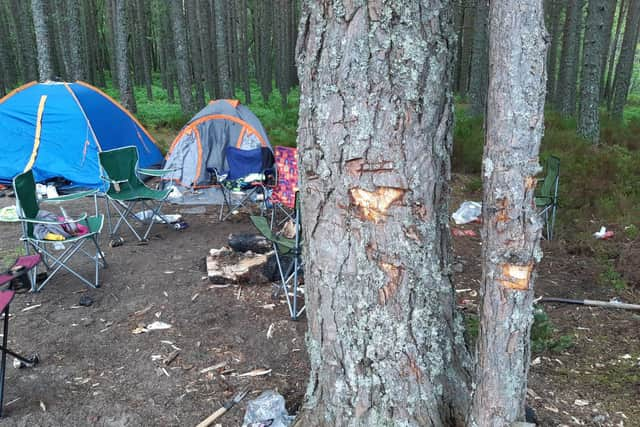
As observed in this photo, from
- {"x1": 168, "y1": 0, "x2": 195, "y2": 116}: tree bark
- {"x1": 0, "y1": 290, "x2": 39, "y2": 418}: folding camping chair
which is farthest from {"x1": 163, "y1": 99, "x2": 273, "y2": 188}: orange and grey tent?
{"x1": 168, "y1": 0, "x2": 195, "y2": 116}: tree bark

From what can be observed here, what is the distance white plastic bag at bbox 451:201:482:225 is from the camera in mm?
6043

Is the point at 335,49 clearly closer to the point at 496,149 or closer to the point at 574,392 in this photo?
the point at 496,149

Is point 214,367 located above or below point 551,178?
below

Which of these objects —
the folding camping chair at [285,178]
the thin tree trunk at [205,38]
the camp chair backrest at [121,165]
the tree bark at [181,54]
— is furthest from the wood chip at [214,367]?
the thin tree trunk at [205,38]

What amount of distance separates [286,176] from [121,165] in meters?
1.96

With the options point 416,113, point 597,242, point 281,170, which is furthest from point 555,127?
point 416,113

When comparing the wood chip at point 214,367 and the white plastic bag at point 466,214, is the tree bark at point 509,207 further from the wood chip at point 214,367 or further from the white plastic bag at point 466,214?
the white plastic bag at point 466,214

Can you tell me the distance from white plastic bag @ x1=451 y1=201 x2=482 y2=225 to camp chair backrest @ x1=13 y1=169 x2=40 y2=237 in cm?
447

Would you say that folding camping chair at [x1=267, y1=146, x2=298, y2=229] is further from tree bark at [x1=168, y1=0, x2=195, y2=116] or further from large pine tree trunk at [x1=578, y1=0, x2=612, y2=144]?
tree bark at [x1=168, y1=0, x2=195, y2=116]

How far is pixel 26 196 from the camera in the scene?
4.25 m

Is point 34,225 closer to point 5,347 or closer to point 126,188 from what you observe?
point 126,188

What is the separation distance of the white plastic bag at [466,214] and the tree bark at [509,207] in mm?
4521

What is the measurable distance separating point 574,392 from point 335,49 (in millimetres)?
2259

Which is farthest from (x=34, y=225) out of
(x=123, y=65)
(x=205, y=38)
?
(x=205, y=38)
